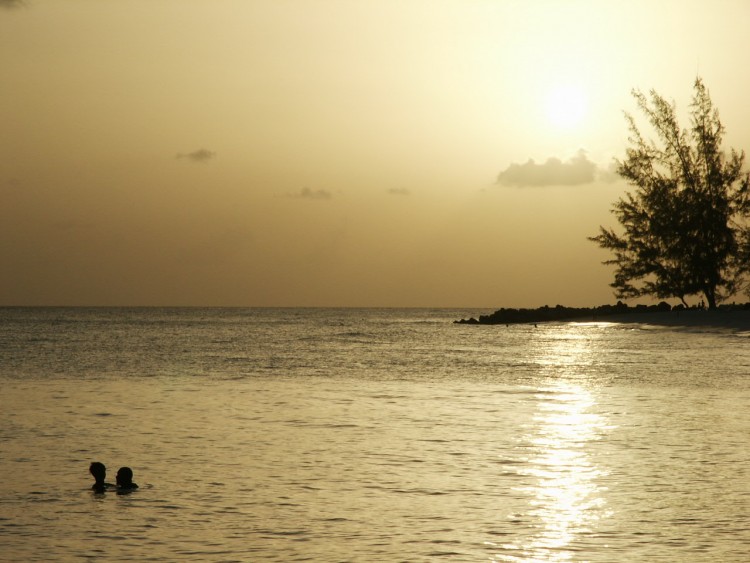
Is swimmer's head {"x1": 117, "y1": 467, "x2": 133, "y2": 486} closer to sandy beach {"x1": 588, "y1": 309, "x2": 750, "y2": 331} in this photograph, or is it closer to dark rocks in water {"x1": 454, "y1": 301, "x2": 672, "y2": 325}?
sandy beach {"x1": 588, "y1": 309, "x2": 750, "y2": 331}

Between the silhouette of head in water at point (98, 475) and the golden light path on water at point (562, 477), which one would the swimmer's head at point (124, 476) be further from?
the golden light path on water at point (562, 477)

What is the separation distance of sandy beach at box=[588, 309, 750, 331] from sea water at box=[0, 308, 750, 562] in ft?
119

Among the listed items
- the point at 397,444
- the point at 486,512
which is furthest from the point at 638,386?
the point at 486,512

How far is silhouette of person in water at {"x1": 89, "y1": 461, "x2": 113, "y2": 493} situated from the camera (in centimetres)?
1580

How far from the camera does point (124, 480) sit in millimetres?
15953

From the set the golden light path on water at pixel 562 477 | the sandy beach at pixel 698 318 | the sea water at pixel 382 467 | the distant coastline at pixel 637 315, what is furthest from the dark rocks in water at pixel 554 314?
the golden light path on water at pixel 562 477

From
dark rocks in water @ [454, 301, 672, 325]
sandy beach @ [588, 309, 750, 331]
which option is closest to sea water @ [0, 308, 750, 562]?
sandy beach @ [588, 309, 750, 331]

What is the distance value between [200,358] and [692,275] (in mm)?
46313

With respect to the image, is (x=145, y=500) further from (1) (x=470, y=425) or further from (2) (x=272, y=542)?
(1) (x=470, y=425)

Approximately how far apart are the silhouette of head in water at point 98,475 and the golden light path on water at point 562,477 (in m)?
6.90

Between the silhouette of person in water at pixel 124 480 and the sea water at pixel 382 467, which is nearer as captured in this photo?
the sea water at pixel 382 467

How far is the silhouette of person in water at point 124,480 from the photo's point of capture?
15.9 m

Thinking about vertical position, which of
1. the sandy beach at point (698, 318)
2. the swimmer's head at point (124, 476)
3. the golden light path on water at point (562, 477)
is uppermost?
the sandy beach at point (698, 318)

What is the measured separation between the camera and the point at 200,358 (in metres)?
53.4
